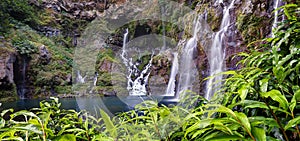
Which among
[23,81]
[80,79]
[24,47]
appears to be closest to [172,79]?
[80,79]

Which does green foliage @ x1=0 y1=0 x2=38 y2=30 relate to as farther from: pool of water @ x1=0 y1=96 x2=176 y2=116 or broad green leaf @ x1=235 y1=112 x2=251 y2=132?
broad green leaf @ x1=235 y1=112 x2=251 y2=132

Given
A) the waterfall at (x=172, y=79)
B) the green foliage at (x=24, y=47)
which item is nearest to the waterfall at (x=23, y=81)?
the green foliage at (x=24, y=47)

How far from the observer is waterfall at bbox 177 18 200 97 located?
5.72 meters

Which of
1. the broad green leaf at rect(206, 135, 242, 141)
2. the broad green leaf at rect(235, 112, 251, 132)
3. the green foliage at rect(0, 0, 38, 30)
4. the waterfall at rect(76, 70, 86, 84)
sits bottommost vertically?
the waterfall at rect(76, 70, 86, 84)

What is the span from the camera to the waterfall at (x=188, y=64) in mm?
5723

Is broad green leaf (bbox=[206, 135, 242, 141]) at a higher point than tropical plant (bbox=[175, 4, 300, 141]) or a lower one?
lower

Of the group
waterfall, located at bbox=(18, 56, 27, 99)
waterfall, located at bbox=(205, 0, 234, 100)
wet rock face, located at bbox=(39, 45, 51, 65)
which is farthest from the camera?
wet rock face, located at bbox=(39, 45, 51, 65)

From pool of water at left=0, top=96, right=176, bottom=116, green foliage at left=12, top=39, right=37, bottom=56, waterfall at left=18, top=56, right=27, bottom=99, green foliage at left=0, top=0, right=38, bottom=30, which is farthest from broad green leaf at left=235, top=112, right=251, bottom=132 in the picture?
green foliage at left=0, top=0, right=38, bottom=30

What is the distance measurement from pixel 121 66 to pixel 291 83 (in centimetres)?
1049

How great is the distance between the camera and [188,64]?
5965 mm

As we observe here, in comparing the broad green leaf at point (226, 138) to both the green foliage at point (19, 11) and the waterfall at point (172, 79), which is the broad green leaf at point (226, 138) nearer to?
the waterfall at point (172, 79)

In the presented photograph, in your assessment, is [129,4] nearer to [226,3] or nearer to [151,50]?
[151,50]

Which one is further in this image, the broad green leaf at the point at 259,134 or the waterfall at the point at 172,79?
the waterfall at the point at 172,79

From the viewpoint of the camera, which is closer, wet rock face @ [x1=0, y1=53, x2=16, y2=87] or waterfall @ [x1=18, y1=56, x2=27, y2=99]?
wet rock face @ [x1=0, y1=53, x2=16, y2=87]
